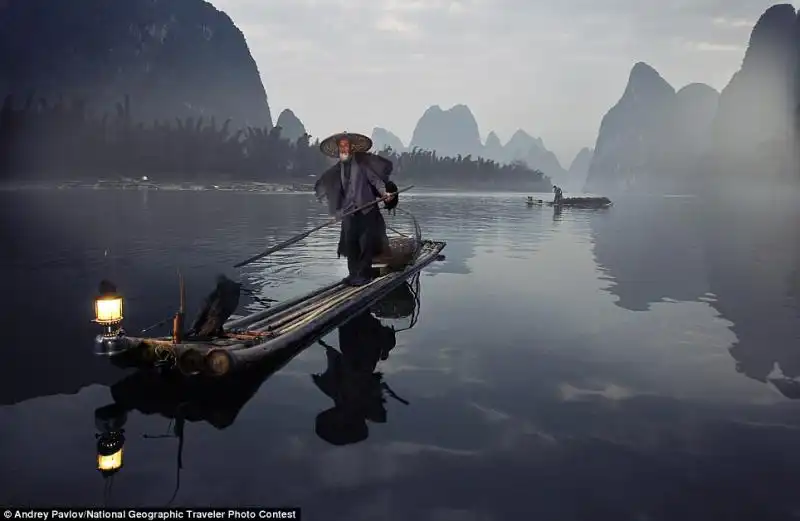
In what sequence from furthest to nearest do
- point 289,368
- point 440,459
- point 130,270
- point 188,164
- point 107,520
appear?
point 188,164 → point 130,270 → point 289,368 → point 440,459 → point 107,520

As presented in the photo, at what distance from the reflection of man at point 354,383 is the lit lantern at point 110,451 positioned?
79.6 inches

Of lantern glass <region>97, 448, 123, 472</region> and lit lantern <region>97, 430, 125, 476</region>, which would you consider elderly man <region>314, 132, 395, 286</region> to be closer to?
lit lantern <region>97, 430, 125, 476</region>

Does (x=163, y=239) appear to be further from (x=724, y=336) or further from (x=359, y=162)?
(x=724, y=336)

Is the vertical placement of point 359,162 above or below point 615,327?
above

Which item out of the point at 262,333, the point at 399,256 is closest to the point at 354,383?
the point at 262,333

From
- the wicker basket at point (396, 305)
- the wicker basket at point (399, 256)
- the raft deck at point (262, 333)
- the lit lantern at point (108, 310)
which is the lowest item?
the wicker basket at point (396, 305)

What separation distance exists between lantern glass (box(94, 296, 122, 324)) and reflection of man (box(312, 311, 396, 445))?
2.70 meters

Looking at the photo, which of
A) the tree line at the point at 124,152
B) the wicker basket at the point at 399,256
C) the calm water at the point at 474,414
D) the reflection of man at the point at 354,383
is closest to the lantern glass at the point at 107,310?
the calm water at the point at 474,414

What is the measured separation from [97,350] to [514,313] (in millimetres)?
8580

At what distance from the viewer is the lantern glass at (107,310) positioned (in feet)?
23.7

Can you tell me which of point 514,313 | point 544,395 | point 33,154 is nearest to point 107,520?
point 544,395

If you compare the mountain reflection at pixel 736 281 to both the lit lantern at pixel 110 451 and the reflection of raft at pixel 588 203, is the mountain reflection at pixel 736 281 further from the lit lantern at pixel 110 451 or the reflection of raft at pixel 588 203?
the reflection of raft at pixel 588 203

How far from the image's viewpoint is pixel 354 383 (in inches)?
326

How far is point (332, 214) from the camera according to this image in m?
12.7
